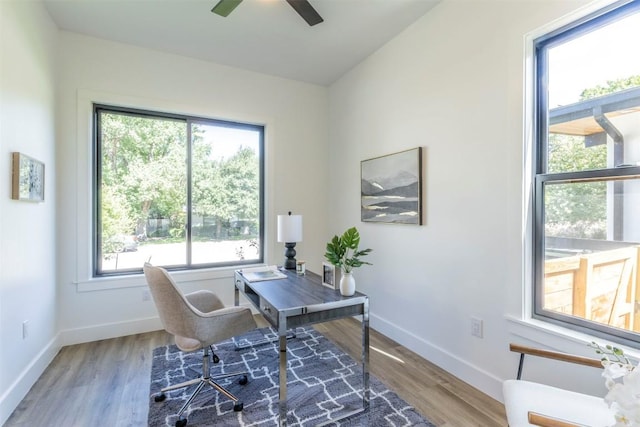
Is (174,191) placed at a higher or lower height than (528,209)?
higher

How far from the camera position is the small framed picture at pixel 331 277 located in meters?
2.20

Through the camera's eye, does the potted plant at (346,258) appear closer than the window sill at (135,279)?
Yes

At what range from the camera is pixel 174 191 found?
132 inches

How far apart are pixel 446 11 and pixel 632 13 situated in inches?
46.2

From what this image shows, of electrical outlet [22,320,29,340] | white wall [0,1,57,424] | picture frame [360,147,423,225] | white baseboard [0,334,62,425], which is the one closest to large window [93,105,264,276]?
white wall [0,1,57,424]

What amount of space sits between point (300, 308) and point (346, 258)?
50cm

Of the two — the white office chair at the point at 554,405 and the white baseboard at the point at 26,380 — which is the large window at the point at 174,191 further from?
the white office chair at the point at 554,405

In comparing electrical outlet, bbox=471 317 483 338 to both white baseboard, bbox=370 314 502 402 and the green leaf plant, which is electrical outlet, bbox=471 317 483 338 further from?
the green leaf plant

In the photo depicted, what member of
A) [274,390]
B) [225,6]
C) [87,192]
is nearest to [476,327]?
[274,390]

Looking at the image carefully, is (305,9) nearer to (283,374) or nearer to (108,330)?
(283,374)

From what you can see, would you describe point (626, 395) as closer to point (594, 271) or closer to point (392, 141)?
point (594, 271)

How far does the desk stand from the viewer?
1.74 m

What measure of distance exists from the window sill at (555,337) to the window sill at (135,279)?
277 cm

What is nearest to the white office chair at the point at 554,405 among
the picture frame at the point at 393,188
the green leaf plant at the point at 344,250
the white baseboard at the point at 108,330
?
the green leaf plant at the point at 344,250
